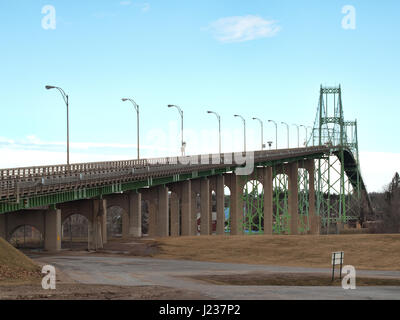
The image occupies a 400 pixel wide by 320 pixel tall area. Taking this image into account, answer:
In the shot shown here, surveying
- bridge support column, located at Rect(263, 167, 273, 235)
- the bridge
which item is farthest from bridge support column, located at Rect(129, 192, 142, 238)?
bridge support column, located at Rect(263, 167, 273, 235)

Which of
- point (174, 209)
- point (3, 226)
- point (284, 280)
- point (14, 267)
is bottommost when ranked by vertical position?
point (284, 280)

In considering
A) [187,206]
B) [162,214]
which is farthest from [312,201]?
[162,214]

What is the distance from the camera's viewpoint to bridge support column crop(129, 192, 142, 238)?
278 feet

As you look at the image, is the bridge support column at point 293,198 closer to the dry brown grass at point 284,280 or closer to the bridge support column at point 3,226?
the bridge support column at point 3,226

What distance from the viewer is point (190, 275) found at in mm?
42156

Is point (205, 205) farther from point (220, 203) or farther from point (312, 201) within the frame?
point (312, 201)

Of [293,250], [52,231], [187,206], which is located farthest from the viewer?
[187,206]

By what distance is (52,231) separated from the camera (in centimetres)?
6869

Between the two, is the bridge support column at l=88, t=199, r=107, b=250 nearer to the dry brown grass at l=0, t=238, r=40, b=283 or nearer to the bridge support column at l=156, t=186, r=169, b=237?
the bridge support column at l=156, t=186, r=169, b=237

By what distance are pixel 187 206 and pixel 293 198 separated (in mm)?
48507

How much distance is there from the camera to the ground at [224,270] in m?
29.6

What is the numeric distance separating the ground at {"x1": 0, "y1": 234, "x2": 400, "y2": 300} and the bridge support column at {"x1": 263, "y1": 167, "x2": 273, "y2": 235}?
50455 millimetres

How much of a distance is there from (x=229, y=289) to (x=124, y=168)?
155ft
